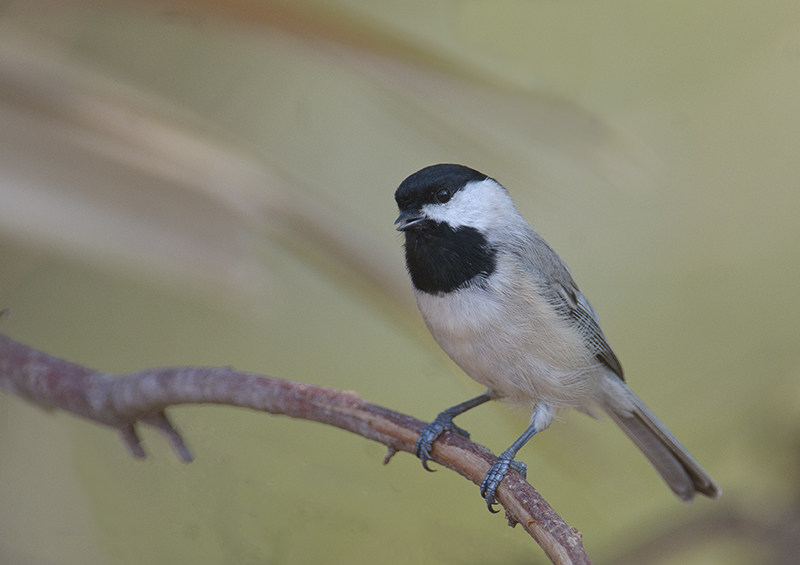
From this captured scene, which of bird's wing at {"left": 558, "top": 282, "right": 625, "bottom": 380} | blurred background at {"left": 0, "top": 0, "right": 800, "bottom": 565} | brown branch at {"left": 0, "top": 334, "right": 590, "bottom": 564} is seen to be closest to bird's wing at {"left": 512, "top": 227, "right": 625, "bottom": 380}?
bird's wing at {"left": 558, "top": 282, "right": 625, "bottom": 380}

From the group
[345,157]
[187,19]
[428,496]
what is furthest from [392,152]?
[428,496]

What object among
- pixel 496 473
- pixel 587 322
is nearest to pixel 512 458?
pixel 496 473

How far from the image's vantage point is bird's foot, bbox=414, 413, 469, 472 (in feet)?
3.34

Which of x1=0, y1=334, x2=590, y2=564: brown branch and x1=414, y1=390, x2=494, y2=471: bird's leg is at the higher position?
x1=0, y1=334, x2=590, y2=564: brown branch

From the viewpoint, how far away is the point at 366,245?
3.73 ft

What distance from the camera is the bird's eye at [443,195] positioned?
1141 millimetres

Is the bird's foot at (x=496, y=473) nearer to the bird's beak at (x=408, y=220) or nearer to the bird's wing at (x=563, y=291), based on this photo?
the bird's wing at (x=563, y=291)

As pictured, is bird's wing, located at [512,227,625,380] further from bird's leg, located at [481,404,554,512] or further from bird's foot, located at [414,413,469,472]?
bird's foot, located at [414,413,469,472]

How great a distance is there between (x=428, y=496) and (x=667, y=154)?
1.36m

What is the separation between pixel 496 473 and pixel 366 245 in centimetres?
44

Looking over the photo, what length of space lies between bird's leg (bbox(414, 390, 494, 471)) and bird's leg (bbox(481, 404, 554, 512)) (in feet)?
0.30

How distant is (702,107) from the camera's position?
81.7 inches

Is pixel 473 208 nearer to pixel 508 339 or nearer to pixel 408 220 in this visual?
pixel 408 220

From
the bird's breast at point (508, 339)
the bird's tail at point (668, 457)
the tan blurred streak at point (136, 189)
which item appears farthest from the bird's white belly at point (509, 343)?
the bird's tail at point (668, 457)
